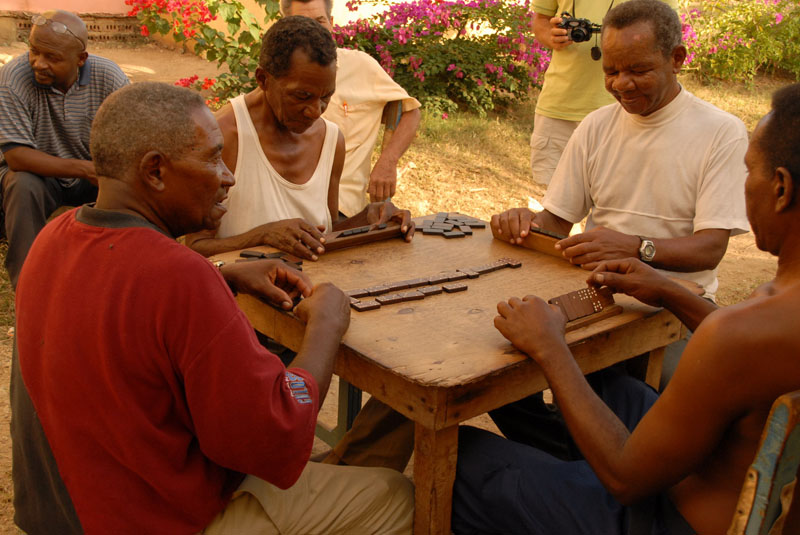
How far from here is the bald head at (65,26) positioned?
482 centimetres

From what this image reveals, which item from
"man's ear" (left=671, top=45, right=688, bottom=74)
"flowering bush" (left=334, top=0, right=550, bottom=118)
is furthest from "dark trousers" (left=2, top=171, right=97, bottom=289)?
"flowering bush" (left=334, top=0, right=550, bottom=118)

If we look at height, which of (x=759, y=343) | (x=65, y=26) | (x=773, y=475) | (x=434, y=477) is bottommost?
(x=434, y=477)

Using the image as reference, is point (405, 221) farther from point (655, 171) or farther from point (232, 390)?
point (232, 390)

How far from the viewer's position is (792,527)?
70.9 inches

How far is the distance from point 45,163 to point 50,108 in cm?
41

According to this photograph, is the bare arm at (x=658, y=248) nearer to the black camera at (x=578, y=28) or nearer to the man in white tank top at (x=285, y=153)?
the man in white tank top at (x=285, y=153)

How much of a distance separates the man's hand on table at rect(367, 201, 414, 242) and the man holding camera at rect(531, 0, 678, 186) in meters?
2.19

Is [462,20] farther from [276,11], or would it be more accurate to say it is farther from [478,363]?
[478,363]

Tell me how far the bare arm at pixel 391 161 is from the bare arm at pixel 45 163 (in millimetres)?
1895

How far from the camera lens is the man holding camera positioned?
5.13 metres

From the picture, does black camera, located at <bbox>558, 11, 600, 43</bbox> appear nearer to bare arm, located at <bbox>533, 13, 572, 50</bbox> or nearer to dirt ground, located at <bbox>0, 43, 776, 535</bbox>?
bare arm, located at <bbox>533, 13, 572, 50</bbox>

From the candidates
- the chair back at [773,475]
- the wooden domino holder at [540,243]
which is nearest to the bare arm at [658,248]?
the wooden domino holder at [540,243]

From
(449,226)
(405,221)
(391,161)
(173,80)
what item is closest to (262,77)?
(405,221)

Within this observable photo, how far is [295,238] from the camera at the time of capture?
125 inches
